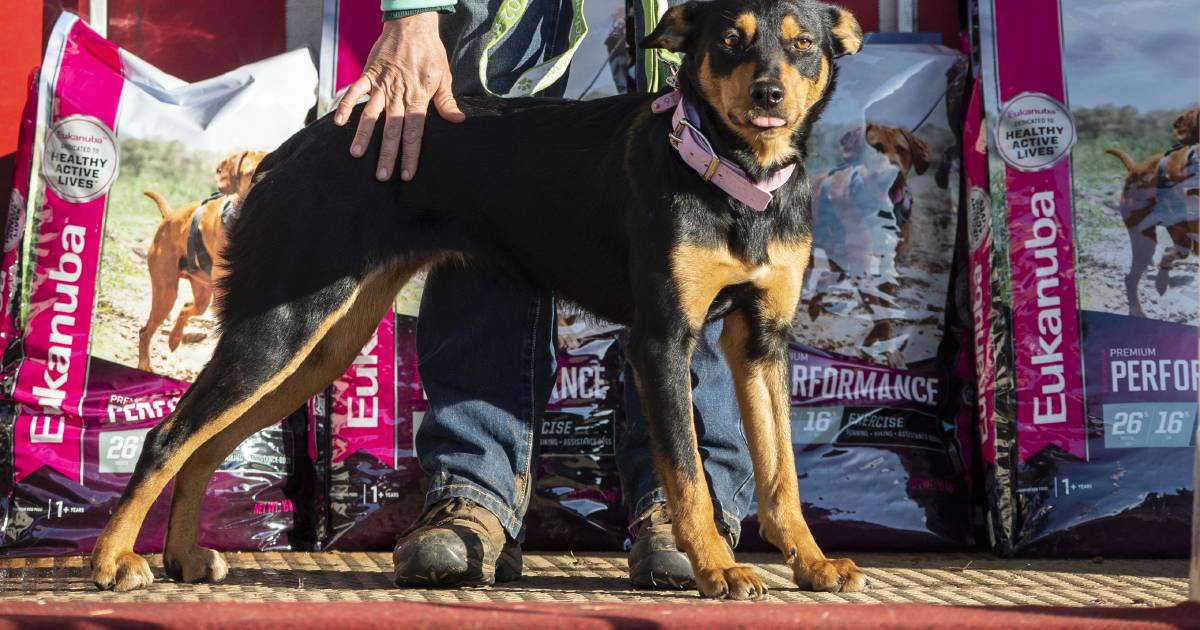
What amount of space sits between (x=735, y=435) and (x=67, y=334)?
1.75m

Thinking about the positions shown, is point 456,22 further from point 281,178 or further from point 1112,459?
point 1112,459

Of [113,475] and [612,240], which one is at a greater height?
[612,240]

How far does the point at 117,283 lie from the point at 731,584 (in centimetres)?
193

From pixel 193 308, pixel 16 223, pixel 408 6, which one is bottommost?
pixel 193 308

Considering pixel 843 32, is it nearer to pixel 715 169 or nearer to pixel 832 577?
pixel 715 169

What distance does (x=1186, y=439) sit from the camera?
3.30 metres

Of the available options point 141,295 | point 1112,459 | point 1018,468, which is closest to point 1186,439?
point 1112,459

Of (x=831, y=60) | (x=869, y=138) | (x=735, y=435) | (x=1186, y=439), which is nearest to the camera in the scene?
(x=831, y=60)

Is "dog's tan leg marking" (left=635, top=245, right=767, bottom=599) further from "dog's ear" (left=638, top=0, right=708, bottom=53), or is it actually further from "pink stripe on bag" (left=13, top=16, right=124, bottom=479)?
"pink stripe on bag" (left=13, top=16, right=124, bottom=479)

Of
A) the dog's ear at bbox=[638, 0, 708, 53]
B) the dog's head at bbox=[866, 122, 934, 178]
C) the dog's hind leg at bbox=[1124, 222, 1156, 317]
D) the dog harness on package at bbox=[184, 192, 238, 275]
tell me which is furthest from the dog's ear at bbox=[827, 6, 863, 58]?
the dog harness on package at bbox=[184, 192, 238, 275]

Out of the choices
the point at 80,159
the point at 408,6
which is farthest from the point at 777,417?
the point at 80,159

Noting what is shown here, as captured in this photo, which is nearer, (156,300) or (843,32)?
(843,32)

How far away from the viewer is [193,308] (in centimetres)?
341

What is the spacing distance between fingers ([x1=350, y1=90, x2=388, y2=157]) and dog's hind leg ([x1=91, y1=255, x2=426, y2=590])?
26 centimetres
